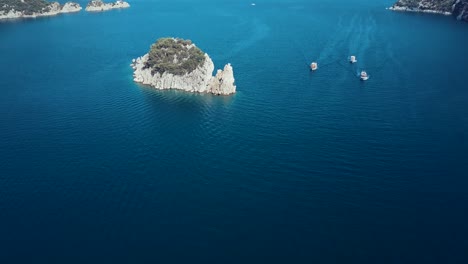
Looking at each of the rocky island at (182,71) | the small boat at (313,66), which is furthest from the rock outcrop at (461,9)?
the rocky island at (182,71)

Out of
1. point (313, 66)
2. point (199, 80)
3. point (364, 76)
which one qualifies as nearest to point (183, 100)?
point (199, 80)

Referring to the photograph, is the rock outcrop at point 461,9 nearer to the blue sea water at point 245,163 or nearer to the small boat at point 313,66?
the blue sea water at point 245,163

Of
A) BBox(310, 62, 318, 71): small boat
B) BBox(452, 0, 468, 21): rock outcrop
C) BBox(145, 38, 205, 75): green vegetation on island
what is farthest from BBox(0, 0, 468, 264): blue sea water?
BBox(452, 0, 468, 21): rock outcrop

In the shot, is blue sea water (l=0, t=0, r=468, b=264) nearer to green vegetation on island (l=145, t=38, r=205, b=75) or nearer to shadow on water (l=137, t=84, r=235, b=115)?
shadow on water (l=137, t=84, r=235, b=115)

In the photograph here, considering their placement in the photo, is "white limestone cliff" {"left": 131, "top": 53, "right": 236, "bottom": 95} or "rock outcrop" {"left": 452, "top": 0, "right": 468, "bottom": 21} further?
"rock outcrop" {"left": 452, "top": 0, "right": 468, "bottom": 21}

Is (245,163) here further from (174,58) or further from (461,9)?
(461,9)

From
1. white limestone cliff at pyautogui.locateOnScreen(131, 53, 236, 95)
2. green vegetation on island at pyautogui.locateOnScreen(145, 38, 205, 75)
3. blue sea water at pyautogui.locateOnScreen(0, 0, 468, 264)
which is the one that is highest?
green vegetation on island at pyautogui.locateOnScreen(145, 38, 205, 75)

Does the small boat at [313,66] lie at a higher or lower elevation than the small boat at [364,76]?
higher
